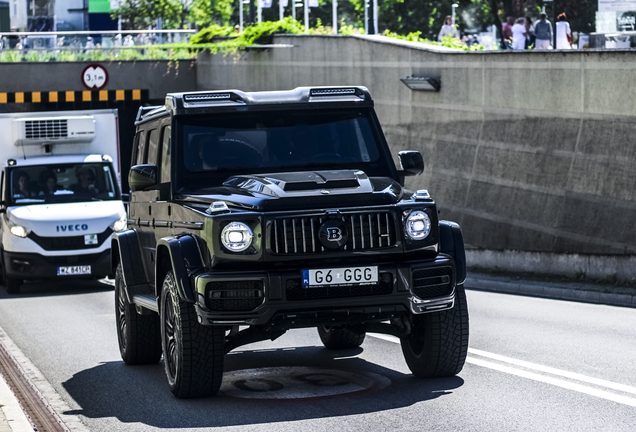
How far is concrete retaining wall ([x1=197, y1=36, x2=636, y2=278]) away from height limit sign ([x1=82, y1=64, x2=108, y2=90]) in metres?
9.32

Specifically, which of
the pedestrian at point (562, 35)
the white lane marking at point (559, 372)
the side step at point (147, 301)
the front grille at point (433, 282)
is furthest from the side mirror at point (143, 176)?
the pedestrian at point (562, 35)

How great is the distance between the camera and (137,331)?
10.9 metres

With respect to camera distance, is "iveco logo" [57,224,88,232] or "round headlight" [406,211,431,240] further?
"iveco logo" [57,224,88,232]

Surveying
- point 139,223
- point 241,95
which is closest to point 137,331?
point 139,223

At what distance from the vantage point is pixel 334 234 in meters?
8.23

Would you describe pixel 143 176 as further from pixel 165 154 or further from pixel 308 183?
pixel 308 183

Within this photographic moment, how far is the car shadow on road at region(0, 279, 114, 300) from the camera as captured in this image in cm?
1989

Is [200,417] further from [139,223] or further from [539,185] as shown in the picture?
[539,185]

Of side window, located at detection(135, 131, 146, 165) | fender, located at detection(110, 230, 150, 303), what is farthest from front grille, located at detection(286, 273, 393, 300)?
side window, located at detection(135, 131, 146, 165)

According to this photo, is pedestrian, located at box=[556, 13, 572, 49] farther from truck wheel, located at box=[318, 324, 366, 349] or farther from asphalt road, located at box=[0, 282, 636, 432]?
truck wheel, located at box=[318, 324, 366, 349]

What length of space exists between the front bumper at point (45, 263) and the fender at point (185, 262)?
454 inches

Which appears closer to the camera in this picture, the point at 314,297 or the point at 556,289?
the point at 314,297

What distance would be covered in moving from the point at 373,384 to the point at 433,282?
1.21m

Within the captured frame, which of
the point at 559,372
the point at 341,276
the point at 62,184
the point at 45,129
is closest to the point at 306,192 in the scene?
the point at 341,276
